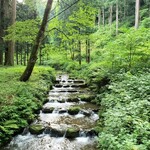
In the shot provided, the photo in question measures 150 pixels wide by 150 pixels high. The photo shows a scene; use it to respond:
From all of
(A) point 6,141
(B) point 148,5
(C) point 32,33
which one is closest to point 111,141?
(A) point 6,141

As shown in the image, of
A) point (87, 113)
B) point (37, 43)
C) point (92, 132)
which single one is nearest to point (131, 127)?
point (92, 132)

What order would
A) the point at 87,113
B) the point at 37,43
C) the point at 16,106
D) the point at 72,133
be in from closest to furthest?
the point at 72,133, the point at 16,106, the point at 87,113, the point at 37,43

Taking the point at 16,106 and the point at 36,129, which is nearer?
the point at 36,129

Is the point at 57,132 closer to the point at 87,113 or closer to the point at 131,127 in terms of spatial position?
the point at 87,113

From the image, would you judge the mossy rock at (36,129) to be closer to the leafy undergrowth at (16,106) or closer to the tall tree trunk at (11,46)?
the leafy undergrowth at (16,106)

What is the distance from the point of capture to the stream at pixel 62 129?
6.73 meters

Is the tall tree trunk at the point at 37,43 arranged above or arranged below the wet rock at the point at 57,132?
above

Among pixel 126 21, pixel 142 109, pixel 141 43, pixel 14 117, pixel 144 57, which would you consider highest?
pixel 126 21

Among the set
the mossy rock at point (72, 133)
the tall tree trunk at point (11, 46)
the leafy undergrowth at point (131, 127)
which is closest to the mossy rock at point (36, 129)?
the mossy rock at point (72, 133)

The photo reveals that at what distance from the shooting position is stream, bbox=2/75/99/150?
6.73m

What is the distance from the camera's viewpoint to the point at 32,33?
11.3 metres

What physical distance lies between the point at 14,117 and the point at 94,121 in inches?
125

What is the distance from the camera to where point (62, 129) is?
7.65 meters

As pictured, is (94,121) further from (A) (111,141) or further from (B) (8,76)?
(B) (8,76)
